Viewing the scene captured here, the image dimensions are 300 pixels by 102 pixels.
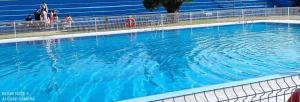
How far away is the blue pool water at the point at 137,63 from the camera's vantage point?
364 inches

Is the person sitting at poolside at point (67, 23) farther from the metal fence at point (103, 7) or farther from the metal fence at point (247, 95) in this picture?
the metal fence at point (247, 95)

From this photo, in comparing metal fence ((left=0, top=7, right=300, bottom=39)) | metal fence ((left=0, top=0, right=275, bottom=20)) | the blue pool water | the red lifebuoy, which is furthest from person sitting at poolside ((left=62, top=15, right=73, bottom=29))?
metal fence ((left=0, top=0, right=275, bottom=20))

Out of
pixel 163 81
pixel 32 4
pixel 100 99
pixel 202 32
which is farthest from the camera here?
pixel 32 4

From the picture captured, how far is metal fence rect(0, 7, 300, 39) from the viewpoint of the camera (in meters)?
20.0

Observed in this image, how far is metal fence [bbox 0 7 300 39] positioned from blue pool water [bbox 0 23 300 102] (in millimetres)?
2050

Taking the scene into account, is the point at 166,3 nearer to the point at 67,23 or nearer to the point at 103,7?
the point at 103,7

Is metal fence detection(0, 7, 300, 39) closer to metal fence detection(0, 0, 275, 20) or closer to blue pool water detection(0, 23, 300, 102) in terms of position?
blue pool water detection(0, 23, 300, 102)

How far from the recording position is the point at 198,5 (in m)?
31.6

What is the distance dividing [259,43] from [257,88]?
968 cm

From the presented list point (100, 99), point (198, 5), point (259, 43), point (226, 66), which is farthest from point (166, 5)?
point (100, 99)

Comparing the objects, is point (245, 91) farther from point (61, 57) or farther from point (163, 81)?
point (61, 57)

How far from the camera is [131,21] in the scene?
21906 millimetres

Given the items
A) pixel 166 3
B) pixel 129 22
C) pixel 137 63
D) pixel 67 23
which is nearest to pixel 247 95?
pixel 137 63

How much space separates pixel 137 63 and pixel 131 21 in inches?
383
